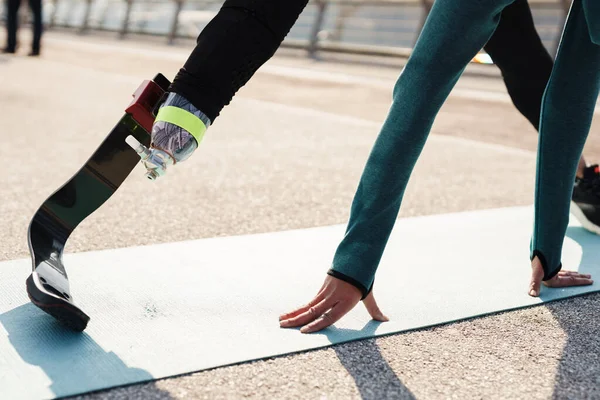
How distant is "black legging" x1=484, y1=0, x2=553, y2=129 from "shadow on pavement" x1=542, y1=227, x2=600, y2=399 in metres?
0.68

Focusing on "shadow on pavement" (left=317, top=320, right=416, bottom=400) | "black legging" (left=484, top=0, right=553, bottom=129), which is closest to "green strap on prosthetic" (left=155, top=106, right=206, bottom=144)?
"shadow on pavement" (left=317, top=320, right=416, bottom=400)

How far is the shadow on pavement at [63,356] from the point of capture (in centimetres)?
184

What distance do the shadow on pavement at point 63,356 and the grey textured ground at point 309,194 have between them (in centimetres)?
7

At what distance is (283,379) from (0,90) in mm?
7139

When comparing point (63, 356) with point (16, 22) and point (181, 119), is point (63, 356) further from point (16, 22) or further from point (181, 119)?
point (16, 22)

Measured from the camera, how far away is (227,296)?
248cm

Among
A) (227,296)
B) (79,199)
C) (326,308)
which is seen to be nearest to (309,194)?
(227,296)

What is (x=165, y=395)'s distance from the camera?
1.80m

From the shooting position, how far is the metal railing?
486 inches

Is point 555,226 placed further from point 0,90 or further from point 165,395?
point 0,90

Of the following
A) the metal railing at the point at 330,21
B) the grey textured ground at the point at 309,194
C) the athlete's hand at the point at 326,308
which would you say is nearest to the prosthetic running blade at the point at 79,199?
the grey textured ground at the point at 309,194

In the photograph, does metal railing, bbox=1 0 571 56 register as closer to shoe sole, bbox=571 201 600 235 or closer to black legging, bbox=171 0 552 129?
shoe sole, bbox=571 201 600 235

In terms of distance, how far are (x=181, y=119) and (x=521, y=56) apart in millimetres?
1635

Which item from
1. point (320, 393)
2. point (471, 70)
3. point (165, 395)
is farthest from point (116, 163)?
point (471, 70)
